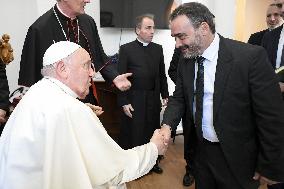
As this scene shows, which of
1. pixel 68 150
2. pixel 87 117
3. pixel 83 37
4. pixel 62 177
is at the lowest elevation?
pixel 62 177

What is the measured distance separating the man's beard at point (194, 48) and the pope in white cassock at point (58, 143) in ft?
2.63

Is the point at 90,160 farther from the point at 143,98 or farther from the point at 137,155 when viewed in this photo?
the point at 143,98

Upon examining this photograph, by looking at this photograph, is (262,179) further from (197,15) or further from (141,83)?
(141,83)

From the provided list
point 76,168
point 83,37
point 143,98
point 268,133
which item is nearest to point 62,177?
point 76,168

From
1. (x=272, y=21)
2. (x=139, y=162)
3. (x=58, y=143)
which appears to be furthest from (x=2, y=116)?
(x=272, y=21)

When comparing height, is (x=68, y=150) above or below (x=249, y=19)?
below

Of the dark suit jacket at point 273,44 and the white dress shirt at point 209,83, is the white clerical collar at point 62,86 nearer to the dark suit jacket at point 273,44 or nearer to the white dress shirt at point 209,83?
the white dress shirt at point 209,83

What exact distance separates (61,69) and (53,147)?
1.47ft

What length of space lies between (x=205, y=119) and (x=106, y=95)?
3179 mm

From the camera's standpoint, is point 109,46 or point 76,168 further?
point 109,46

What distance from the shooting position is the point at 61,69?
5.78ft

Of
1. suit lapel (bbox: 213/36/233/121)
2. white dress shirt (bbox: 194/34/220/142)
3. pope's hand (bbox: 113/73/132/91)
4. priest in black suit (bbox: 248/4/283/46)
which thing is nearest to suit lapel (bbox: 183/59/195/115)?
white dress shirt (bbox: 194/34/220/142)

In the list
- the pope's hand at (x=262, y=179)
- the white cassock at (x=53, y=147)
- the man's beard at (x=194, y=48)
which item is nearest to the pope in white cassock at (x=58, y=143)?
the white cassock at (x=53, y=147)

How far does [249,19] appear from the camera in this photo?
5.63 meters
